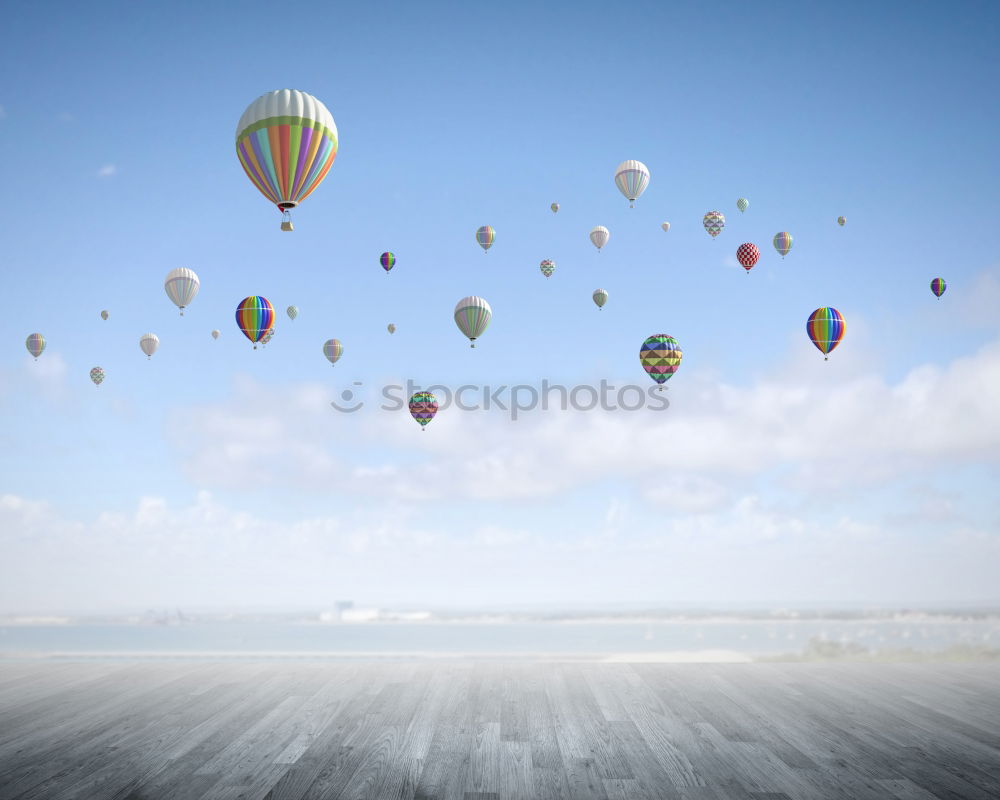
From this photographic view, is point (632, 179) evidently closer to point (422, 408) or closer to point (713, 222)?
point (713, 222)

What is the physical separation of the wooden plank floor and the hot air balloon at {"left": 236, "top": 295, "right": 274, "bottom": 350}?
8.54 metres

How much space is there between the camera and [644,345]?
17422 millimetres

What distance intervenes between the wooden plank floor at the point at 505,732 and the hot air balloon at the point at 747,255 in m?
12.6

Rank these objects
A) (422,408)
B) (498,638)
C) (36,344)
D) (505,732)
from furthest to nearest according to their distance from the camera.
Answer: (498,638) < (36,344) < (422,408) < (505,732)

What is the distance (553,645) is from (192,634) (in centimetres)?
5994

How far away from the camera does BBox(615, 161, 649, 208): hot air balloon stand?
21.2m

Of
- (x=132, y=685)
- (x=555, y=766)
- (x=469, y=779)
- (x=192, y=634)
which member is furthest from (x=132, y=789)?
(x=192, y=634)

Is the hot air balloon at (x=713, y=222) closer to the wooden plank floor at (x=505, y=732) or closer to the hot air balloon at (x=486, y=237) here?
the hot air balloon at (x=486, y=237)

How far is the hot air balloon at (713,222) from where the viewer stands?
2242 centimetres

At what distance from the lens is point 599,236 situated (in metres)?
23.5

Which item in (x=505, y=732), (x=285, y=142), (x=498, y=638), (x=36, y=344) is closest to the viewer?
(x=505, y=732)

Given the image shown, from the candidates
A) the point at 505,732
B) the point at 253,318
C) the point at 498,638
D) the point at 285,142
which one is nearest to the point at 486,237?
the point at 253,318

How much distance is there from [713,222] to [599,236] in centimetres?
326

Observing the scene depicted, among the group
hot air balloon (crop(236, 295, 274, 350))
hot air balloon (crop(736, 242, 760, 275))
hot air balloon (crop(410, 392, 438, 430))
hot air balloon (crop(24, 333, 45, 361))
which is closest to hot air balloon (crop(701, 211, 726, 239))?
hot air balloon (crop(736, 242, 760, 275))
